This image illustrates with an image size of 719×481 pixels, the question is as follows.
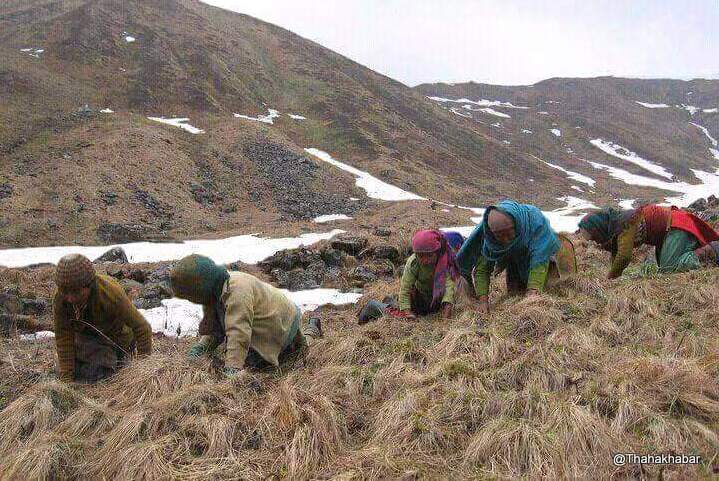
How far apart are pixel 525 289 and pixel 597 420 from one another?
3330 millimetres

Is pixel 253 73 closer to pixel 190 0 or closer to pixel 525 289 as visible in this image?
pixel 190 0

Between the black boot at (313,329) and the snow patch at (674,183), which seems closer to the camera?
the black boot at (313,329)

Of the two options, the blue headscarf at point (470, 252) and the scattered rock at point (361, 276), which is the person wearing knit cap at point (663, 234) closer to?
the blue headscarf at point (470, 252)

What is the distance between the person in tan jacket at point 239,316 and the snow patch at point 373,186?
1055 inches

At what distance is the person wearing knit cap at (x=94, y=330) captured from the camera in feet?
13.8

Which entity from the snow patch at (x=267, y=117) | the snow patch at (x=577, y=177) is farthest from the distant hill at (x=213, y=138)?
the snow patch at (x=577, y=177)

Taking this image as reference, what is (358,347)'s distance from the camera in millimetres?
4738

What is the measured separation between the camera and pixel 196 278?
3711 mm

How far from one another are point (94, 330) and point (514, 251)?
444 centimetres

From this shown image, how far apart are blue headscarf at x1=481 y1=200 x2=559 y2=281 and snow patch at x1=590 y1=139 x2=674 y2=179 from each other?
65.2 metres

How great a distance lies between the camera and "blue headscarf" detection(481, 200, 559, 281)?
5273mm

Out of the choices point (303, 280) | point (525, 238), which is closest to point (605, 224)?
point (525, 238)

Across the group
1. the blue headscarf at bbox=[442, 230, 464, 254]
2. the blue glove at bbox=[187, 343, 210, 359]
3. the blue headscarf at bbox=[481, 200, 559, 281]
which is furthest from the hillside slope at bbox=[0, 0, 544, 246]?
the blue headscarf at bbox=[481, 200, 559, 281]

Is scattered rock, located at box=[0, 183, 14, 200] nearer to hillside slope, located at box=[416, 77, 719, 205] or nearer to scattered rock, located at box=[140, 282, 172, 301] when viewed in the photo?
scattered rock, located at box=[140, 282, 172, 301]
